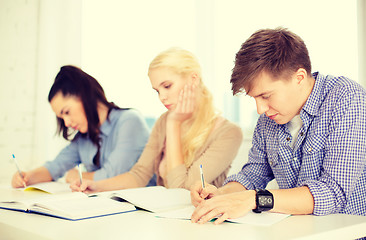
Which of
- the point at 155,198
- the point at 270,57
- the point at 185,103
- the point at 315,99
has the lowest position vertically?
the point at 155,198

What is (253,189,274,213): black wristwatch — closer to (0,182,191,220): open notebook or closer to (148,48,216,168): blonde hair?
(0,182,191,220): open notebook

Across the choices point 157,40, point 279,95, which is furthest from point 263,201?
point 157,40

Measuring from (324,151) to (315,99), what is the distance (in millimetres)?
163

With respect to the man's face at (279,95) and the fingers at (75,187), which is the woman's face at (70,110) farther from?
the man's face at (279,95)

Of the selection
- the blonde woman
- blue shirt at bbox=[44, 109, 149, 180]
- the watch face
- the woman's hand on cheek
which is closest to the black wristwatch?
the watch face

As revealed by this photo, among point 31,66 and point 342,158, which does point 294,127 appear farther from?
point 31,66

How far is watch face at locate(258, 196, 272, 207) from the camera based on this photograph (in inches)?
40.9

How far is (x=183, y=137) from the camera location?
194 centimetres

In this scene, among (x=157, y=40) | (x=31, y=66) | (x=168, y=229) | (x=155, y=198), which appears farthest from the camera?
(x=157, y=40)

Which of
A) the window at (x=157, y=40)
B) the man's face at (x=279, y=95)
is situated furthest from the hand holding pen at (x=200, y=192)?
the window at (x=157, y=40)

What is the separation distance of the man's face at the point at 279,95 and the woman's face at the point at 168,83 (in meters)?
0.69

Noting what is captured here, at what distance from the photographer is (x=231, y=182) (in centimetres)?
143

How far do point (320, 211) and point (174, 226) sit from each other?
396mm

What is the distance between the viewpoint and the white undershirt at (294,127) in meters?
1.33
